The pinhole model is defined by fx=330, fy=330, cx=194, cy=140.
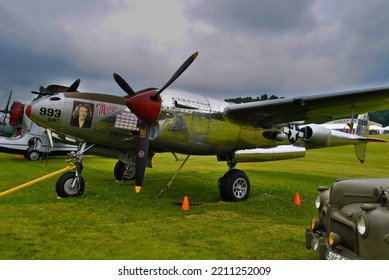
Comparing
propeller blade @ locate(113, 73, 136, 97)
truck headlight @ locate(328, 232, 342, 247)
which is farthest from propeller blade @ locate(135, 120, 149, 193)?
truck headlight @ locate(328, 232, 342, 247)

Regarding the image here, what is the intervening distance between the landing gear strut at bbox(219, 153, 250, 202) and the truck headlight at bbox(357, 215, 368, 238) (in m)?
6.48

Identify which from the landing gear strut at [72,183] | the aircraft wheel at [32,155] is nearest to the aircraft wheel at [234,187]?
the landing gear strut at [72,183]

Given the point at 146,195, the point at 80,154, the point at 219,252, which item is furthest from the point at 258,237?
the point at 80,154

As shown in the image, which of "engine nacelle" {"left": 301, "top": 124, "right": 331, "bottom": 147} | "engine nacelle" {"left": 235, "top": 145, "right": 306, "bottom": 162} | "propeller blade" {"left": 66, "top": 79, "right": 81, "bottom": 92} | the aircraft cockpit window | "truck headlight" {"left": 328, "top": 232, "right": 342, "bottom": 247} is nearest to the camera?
"truck headlight" {"left": 328, "top": 232, "right": 342, "bottom": 247}

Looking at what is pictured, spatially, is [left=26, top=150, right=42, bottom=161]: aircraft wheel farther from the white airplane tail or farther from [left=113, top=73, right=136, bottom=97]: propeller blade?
the white airplane tail

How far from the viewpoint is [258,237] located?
6.15 m

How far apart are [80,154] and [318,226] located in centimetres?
756

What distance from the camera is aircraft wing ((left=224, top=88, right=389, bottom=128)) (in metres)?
8.30

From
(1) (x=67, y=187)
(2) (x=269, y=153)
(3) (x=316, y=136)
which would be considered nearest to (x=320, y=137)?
(3) (x=316, y=136)

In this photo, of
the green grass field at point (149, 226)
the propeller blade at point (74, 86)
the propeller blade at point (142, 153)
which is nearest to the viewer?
the green grass field at point (149, 226)

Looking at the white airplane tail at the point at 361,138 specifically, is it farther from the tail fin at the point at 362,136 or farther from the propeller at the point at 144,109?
the propeller at the point at 144,109

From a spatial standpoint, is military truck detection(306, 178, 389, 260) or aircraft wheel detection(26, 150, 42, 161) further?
aircraft wheel detection(26, 150, 42, 161)

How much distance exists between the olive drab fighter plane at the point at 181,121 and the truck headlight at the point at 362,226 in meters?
5.31

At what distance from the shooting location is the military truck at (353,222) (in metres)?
3.27
